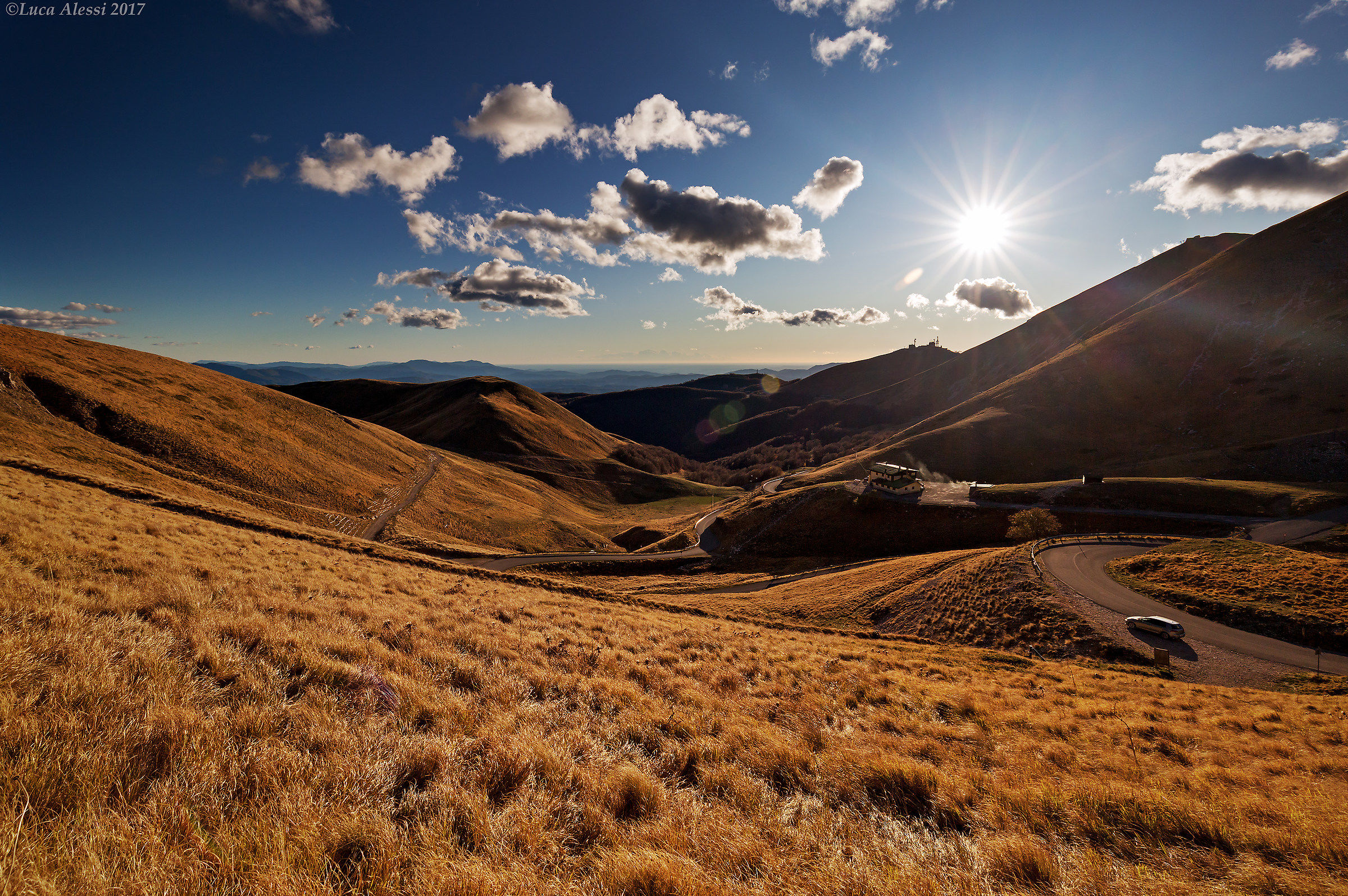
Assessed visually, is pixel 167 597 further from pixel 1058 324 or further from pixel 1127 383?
pixel 1058 324

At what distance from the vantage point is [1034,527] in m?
Result: 38.0

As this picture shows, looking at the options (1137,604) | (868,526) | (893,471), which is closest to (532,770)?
(1137,604)

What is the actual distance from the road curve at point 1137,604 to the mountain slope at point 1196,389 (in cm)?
4433

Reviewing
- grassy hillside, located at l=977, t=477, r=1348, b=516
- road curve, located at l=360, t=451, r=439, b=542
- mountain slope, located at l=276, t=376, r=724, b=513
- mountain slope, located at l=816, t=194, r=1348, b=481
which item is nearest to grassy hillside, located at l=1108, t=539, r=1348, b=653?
grassy hillside, located at l=977, t=477, r=1348, b=516

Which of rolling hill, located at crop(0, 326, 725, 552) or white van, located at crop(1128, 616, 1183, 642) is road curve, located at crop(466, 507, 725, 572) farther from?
white van, located at crop(1128, 616, 1183, 642)

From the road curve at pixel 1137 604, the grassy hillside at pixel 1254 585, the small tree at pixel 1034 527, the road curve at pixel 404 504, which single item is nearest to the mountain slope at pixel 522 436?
the road curve at pixel 404 504

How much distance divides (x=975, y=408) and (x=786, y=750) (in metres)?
113

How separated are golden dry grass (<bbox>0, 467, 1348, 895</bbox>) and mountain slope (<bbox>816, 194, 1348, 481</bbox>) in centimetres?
7326

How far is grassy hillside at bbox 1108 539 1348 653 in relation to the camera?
776 inches

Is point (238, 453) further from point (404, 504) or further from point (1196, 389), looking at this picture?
point (1196, 389)

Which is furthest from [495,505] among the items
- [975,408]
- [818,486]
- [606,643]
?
[975,408]

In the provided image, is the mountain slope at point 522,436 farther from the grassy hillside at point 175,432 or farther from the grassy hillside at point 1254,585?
the grassy hillside at point 1254,585

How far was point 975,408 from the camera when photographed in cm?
9762

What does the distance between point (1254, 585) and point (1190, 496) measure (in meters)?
A: 31.1
